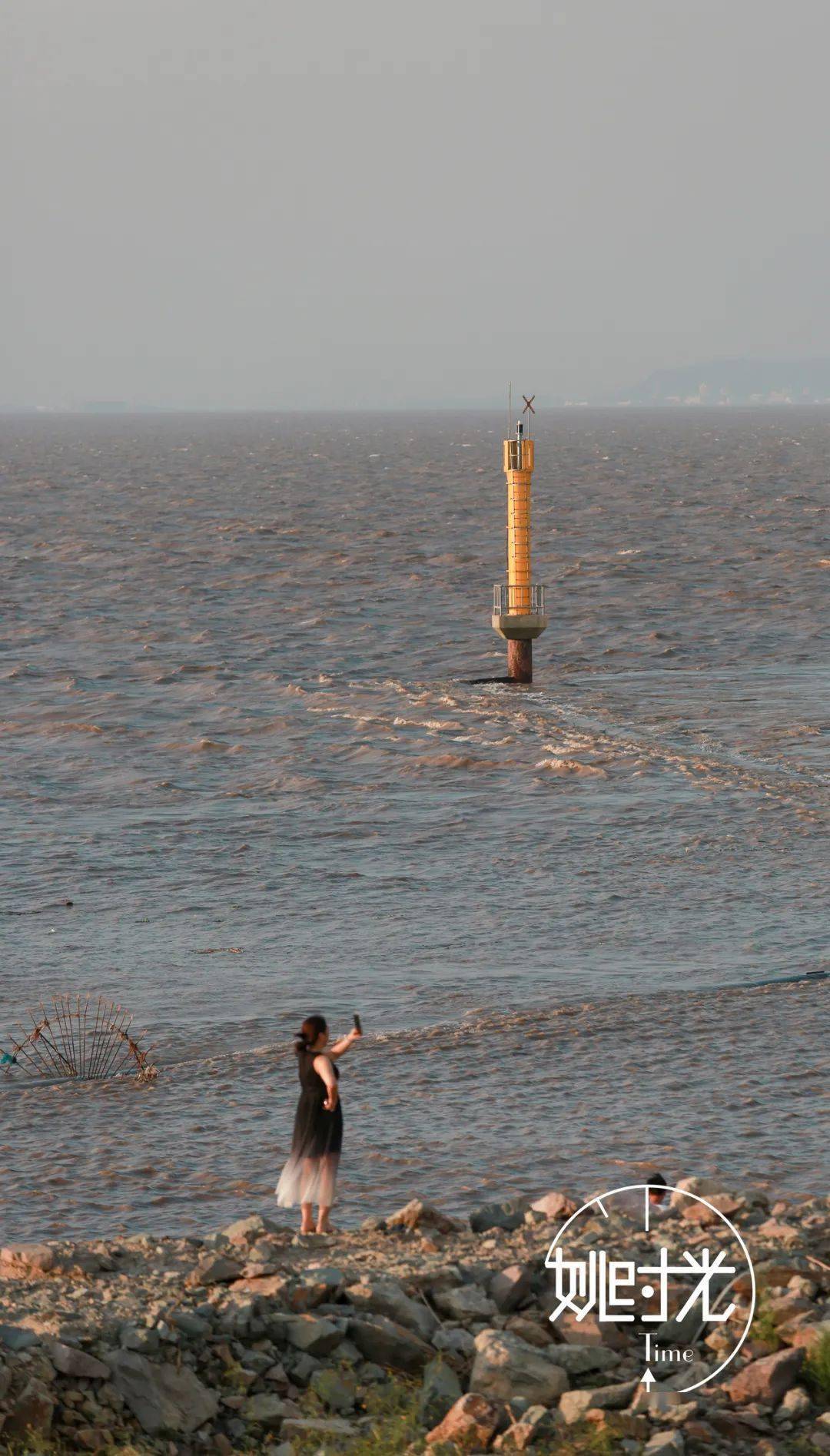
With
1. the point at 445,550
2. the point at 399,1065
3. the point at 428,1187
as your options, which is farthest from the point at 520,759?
the point at 445,550

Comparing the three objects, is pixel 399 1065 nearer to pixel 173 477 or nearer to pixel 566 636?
pixel 566 636

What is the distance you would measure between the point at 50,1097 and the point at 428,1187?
4864 millimetres

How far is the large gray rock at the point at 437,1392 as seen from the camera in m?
11.8

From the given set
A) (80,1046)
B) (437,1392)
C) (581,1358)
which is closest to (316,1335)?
(437,1392)

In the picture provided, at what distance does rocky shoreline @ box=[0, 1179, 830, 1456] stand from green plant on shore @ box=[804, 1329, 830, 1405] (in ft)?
0.04

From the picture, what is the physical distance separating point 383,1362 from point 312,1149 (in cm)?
265

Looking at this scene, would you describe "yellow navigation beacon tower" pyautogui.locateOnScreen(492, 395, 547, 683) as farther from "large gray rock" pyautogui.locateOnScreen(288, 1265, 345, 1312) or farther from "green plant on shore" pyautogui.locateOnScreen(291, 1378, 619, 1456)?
"green plant on shore" pyautogui.locateOnScreen(291, 1378, 619, 1456)

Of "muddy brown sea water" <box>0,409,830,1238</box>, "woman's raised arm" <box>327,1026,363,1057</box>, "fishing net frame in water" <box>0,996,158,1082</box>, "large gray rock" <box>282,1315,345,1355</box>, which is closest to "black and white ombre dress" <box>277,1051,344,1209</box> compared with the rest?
"woman's raised arm" <box>327,1026,363,1057</box>

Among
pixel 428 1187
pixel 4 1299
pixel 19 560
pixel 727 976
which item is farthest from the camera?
pixel 19 560

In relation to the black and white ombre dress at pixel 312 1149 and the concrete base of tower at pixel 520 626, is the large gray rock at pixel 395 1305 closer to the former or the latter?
the black and white ombre dress at pixel 312 1149

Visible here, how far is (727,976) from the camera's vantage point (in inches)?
912

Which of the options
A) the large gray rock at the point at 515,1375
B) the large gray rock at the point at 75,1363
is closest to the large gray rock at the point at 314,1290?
the large gray rock at the point at 515,1375

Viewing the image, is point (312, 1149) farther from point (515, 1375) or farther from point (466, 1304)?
point (515, 1375)

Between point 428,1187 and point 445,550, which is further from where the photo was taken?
point 445,550
